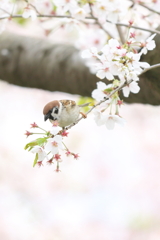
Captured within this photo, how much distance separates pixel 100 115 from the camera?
82cm

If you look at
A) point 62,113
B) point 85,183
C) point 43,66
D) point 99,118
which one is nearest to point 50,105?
point 62,113

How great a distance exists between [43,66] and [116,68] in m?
0.80

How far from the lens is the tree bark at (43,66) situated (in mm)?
1458

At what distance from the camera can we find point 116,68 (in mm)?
796

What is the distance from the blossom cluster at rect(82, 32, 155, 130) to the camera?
0.78 meters

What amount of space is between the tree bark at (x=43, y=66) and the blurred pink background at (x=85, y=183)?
1.42 metres

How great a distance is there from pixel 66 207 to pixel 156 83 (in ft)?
7.39

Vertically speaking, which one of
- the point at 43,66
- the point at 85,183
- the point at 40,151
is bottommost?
the point at 85,183

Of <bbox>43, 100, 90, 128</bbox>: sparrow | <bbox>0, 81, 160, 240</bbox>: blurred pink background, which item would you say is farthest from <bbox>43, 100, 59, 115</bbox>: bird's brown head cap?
<bbox>0, 81, 160, 240</bbox>: blurred pink background

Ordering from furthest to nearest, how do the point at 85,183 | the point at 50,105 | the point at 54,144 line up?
the point at 85,183
the point at 50,105
the point at 54,144

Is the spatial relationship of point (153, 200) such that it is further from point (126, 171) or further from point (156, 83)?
point (156, 83)

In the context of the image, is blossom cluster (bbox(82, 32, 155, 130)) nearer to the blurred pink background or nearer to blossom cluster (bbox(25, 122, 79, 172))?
blossom cluster (bbox(25, 122, 79, 172))

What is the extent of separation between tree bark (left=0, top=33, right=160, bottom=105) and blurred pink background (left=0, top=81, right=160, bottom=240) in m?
1.42

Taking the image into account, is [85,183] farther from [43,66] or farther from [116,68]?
[116,68]
